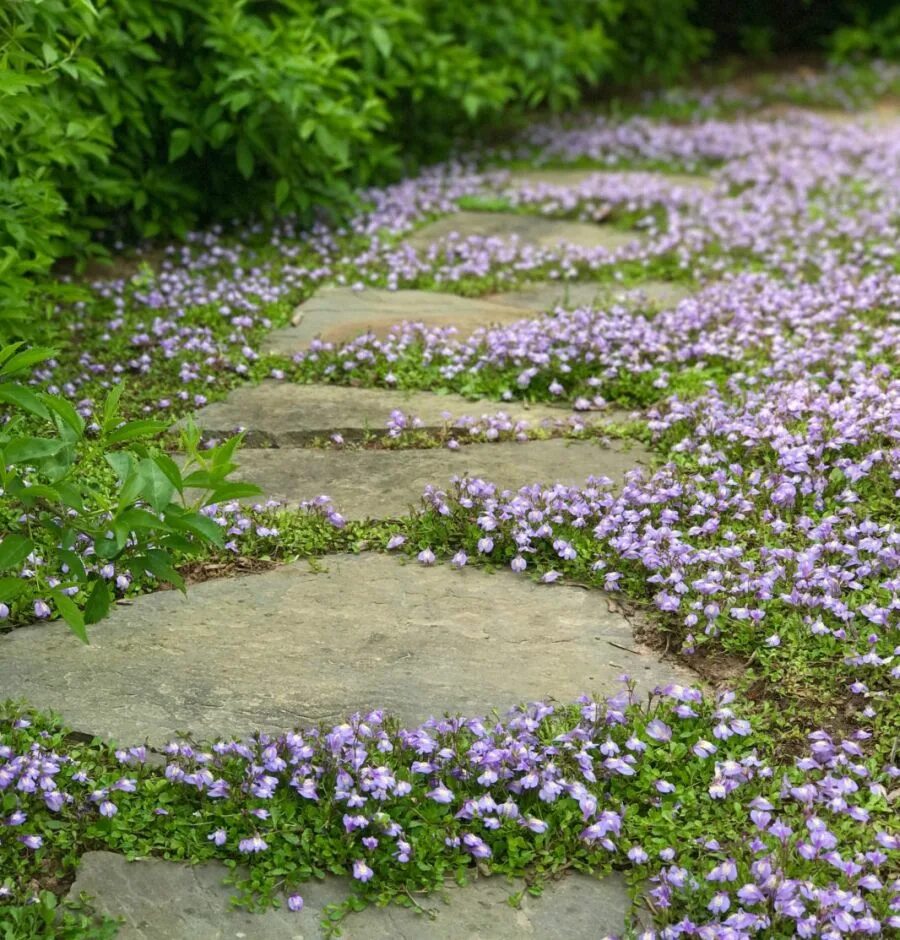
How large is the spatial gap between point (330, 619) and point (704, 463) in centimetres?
146

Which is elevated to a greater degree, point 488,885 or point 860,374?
point 860,374

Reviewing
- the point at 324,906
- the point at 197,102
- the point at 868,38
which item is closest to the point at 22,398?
the point at 324,906

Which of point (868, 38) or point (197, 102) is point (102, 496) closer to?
point (197, 102)

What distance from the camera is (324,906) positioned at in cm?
248

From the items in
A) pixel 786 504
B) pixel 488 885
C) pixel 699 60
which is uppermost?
pixel 699 60

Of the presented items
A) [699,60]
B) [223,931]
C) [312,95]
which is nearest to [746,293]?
[312,95]

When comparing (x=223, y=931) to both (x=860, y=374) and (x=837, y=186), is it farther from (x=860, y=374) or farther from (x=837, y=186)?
(x=837, y=186)

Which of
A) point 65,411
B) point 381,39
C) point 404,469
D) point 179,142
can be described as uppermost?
point 381,39

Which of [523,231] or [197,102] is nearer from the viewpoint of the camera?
[197,102]

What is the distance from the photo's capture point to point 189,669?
3.08 metres

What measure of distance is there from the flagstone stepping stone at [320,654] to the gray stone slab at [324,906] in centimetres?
40

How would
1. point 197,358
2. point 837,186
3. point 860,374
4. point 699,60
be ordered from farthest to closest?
point 699,60, point 837,186, point 197,358, point 860,374

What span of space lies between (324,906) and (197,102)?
193 inches

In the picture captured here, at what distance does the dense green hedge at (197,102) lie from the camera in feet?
15.5
